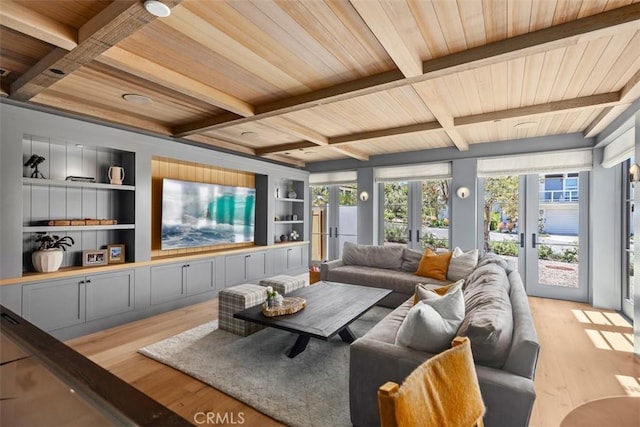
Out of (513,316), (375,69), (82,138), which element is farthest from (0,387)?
(82,138)

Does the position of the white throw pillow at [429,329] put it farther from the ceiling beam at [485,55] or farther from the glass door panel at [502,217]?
the glass door panel at [502,217]

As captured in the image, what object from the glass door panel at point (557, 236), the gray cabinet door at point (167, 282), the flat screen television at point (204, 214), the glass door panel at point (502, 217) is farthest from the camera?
the glass door panel at point (502, 217)

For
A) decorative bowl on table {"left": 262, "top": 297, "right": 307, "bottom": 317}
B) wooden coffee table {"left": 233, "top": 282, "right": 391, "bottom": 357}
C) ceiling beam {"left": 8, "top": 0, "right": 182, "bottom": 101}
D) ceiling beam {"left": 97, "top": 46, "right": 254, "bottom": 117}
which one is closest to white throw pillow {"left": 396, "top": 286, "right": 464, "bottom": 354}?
wooden coffee table {"left": 233, "top": 282, "right": 391, "bottom": 357}

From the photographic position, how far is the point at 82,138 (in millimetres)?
3365

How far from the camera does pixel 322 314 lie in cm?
279

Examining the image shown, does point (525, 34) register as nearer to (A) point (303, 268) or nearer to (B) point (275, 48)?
(B) point (275, 48)

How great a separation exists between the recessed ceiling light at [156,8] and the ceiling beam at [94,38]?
0.03 metres

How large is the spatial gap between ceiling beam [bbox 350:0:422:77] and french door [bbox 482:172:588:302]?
143 inches

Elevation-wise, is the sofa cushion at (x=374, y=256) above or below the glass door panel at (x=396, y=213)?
below

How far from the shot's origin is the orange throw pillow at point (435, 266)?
14.1ft

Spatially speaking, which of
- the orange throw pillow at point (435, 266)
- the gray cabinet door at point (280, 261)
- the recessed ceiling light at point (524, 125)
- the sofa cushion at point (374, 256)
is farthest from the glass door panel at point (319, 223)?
the recessed ceiling light at point (524, 125)

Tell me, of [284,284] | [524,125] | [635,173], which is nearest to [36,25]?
[284,284]

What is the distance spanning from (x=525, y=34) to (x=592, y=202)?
3702mm

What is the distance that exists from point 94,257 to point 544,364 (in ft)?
16.1
